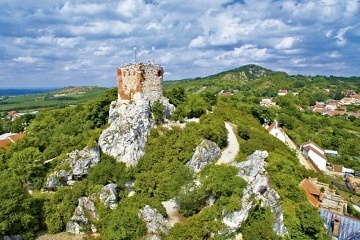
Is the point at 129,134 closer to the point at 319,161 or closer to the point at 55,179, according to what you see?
the point at 55,179

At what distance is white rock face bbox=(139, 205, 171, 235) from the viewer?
76.9 feet

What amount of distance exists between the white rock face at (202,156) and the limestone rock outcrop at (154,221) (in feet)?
22.7

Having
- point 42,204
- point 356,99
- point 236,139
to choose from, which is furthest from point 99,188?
point 356,99

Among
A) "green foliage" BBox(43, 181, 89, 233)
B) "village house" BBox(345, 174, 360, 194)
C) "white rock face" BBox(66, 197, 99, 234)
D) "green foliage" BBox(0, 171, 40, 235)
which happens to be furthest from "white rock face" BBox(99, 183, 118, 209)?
"village house" BBox(345, 174, 360, 194)

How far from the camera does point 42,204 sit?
89.7 ft

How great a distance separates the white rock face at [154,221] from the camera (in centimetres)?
2345

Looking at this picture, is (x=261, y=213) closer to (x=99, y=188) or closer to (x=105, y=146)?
(x=99, y=188)

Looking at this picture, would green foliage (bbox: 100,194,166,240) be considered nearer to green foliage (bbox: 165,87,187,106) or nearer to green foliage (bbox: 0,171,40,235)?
green foliage (bbox: 0,171,40,235)

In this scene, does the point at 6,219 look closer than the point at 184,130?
Yes

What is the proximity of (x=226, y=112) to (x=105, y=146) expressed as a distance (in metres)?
20.7

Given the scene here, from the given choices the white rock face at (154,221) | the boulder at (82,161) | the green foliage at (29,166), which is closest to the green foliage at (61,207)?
the boulder at (82,161)

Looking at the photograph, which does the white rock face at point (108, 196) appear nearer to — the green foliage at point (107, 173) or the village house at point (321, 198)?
the green foliage at point (107, 173)

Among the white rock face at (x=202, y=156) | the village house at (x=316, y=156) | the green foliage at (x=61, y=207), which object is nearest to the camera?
the green foliage at (x=61, y=207)

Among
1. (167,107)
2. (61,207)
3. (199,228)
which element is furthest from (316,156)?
(61,207)
